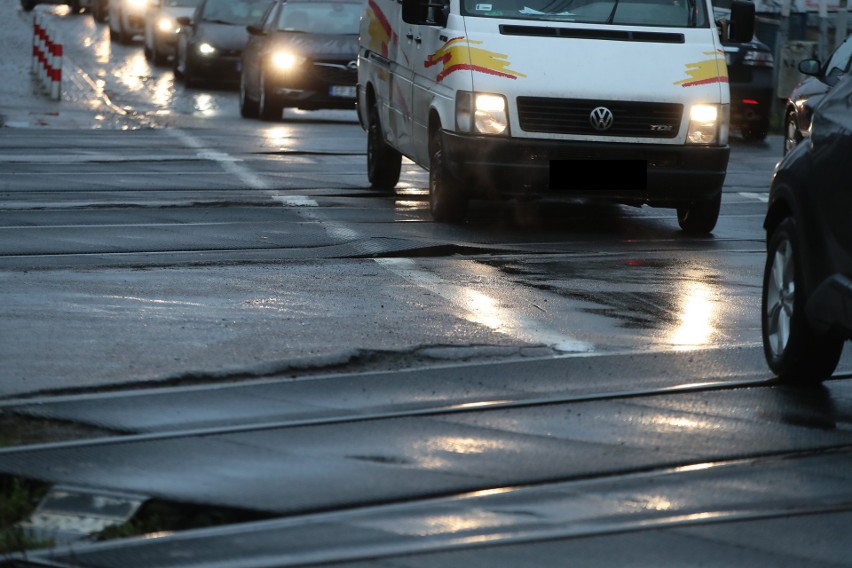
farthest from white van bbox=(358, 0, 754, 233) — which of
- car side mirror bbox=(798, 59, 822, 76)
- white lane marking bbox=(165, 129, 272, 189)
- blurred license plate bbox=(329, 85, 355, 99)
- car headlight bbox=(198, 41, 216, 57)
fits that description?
car headlight bbox=(198, 41, 216, 57)

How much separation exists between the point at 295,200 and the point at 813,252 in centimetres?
805

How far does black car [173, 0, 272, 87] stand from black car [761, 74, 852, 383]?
21.8m

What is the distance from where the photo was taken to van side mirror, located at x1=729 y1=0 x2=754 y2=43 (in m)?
13.5

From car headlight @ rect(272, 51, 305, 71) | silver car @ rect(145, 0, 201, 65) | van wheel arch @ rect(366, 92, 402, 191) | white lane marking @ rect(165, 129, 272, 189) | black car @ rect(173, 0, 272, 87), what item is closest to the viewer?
van wheel arch @ rect(366, 92, 402, 191)

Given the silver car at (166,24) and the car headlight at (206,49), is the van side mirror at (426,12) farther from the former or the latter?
the silver car at (166,24)

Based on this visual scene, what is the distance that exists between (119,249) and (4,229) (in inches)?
A: 49.9

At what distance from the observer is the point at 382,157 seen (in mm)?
15555

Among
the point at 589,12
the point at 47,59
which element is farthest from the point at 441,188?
the point at 47,59

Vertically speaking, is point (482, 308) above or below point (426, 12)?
below

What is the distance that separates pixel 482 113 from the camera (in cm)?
1226

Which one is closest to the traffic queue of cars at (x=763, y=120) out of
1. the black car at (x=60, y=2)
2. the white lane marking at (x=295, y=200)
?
the white lane marking at (x=295, y=200)

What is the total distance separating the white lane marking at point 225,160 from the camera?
15.9 metres

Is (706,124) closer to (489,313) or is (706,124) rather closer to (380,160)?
(380,160)

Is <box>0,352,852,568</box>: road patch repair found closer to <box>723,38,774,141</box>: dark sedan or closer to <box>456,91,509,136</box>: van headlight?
<box>456,91,509,136</box>: van headlight
